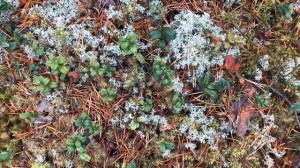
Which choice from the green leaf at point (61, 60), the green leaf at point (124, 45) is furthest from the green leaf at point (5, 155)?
the green leaf at point (124, 45)

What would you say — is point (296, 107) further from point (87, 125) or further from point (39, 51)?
point (39, 51)

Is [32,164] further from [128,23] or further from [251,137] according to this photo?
[251,137]

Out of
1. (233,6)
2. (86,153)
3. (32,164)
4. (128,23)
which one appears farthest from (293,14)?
→ (32,164)

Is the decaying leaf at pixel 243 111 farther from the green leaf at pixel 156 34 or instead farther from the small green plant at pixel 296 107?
the green leaf at pixel 156 34

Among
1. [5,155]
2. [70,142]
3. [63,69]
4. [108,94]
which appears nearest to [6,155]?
[5,155]

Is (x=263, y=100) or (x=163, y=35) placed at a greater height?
(x=163, y=35)
